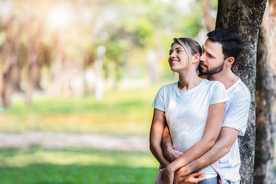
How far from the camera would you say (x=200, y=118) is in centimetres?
226

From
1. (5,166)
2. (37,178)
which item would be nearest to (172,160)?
(37,178)

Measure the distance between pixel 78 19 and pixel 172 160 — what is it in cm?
1743

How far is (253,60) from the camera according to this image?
2.94m

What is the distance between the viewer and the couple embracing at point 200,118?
7.32 feet

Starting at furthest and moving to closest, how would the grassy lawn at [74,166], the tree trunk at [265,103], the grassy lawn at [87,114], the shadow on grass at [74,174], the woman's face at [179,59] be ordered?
the grassy lawn at [87,114], the grassy lawn at [74,166], the shadow on grass at [74,174], the tree trunk at [265,103], the woman's face at [179,59]

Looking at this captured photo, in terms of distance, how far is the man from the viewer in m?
2.24

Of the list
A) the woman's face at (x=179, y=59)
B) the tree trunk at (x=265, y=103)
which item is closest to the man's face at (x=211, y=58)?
the woman's face at (x=179, y=59)

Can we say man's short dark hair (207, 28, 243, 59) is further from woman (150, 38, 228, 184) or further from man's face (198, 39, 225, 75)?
woman (150, 38, 228, 184)

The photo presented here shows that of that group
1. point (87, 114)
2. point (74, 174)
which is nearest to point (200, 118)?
point (74, 174)

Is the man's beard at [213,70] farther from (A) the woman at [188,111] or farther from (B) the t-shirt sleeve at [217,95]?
(B) the t-shirt sleeve at [217,95]

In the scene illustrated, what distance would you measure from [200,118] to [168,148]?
0.27 metres

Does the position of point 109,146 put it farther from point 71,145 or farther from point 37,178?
point 37,178

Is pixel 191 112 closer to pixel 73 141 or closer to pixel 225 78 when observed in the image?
pixel 225 78

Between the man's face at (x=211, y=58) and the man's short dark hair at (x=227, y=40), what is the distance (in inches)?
1.2
